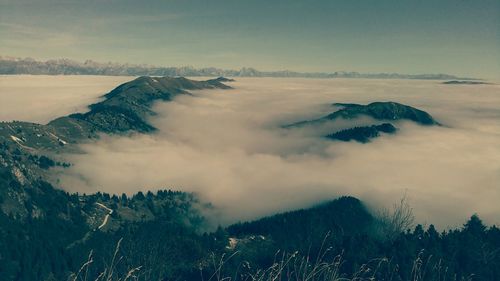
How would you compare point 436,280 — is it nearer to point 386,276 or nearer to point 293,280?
point 386,276

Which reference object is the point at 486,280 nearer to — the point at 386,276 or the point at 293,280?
the point at 386,276

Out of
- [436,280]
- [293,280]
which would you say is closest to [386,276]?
[436,280]

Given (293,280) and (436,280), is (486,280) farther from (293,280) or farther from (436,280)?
(293,280)

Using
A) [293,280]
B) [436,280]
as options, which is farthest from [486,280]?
[293,280]
